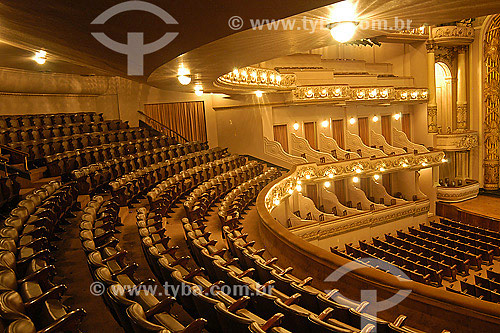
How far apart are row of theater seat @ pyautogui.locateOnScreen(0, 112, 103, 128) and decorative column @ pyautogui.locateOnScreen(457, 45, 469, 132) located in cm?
814

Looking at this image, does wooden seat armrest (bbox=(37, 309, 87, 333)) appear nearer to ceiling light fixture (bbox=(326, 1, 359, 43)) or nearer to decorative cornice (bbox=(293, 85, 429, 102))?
ceiling light fixture (bbox=(326, 1, 359, 43))

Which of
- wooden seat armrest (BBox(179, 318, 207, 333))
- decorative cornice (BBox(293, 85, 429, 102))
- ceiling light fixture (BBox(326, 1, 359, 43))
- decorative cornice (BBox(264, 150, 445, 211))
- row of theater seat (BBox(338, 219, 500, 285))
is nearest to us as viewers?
wooden seat armrest (BBox(179, 318, 207, 333))

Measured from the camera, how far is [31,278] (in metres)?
1.73

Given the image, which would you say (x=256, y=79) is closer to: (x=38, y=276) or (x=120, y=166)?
(x=120, y=166)

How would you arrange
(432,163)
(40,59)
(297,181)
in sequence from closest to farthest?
(40,59) → (297,181) → (432,163)

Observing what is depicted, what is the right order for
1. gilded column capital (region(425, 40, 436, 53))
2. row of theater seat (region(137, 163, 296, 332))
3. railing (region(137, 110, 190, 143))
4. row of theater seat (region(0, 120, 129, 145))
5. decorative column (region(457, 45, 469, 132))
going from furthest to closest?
1. decorative column (region(457, 45, 469, 132))
2. gilded column capital (region(425, 40, 436, 53))
3. railing (region(137, 110, 190, 143))
4. row of theater seat (region(0, 120, 129, 145))
5. row of theater seat (region(137, 163, 296, 332))

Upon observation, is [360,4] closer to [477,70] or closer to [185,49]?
[185,49]

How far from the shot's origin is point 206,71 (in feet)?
12.6

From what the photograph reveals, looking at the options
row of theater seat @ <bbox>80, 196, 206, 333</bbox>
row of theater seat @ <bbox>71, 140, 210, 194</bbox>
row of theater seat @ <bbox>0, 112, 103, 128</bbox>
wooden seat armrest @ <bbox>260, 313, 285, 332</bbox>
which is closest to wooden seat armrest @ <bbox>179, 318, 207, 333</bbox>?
row of theater seat @ <bbox>80, 196, 206, 333</bbox>

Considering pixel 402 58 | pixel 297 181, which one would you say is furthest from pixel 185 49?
pixel 402 58

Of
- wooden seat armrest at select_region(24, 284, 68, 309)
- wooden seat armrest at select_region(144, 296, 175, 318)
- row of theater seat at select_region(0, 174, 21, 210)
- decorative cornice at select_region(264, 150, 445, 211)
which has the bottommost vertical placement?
decorative cornice at select_region(264, 150, 445, 211)

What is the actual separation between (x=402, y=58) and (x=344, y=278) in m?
9.33

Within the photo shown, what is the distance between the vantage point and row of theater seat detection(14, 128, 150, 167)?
15.2 feet

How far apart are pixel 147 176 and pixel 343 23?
3.09m
